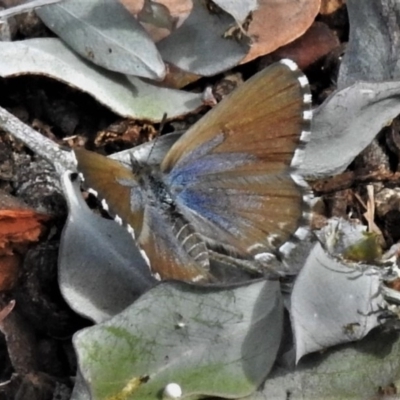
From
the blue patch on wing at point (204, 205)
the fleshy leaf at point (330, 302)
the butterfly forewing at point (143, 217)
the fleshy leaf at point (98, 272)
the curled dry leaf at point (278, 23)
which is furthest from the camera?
the curled dry leaf at point (278, 23)

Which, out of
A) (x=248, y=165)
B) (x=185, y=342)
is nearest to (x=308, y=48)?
(x=248, y=165)

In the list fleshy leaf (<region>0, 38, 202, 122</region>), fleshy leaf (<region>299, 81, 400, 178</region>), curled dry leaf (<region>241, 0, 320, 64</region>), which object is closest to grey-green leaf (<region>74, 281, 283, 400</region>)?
fleshy leaf (<region>299, 81, 400, 178</region>)

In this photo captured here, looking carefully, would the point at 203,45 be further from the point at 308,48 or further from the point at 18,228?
the point at 18,228

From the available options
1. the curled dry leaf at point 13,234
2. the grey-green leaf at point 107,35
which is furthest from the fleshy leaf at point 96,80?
the curled dry leaf at point 13,234

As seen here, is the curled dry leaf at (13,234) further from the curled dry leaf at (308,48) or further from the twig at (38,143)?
the curled dry leaf at (308,48)

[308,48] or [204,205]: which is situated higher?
[308,48]

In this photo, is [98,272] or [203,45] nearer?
[98,272]

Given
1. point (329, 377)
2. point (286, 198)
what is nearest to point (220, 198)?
point (286, 198)

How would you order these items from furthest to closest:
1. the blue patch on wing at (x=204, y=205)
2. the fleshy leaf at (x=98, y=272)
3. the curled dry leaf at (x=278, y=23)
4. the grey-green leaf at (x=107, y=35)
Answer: the curled dry leaf at (x=278, y=23), the grey-green leaf at (x=107, y=35), the blue patch on wing at (x=204, y=205), the fleshy leaf at (x=98, y=272)
